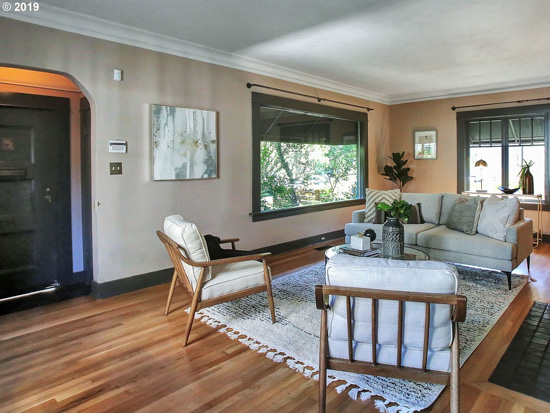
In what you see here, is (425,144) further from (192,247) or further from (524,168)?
(192,247)

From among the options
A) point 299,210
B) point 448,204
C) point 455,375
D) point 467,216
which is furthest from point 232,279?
point 448,204

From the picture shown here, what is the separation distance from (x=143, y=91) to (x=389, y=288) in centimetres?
333

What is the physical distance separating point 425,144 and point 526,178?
1.85 m

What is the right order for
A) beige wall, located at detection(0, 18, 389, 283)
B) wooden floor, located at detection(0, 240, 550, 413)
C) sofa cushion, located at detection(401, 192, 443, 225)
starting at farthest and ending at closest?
1. sofa cushion, located at detection(401, 192, 443, 225)
2. beige wall, located at detection(0, 18, 389, 283)
3. wooden floor, located at detection(0, 240, 550, 413)

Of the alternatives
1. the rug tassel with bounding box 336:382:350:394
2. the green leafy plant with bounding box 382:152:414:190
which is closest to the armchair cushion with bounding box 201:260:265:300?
the rug tassel with bounding box 336:382:350:394

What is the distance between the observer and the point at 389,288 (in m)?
1.68

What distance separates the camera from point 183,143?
420 centimetres

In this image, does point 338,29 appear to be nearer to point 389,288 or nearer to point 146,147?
point 146,147

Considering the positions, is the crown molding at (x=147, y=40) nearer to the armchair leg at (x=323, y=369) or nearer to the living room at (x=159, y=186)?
the living room at (x=159, y=186)

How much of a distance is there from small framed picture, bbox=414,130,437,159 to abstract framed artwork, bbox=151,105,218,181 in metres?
4.63

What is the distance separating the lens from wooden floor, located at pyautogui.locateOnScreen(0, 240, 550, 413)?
2029 millimetres

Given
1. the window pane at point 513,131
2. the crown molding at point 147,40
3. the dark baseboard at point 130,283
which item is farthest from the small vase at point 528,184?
the dark baseboard at point 130,283

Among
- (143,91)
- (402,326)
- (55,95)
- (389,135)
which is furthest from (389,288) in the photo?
(389,135)

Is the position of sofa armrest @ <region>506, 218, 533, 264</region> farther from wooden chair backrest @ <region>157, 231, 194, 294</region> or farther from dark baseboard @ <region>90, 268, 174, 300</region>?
dark baseboard @ <region>90, 268, 174, 300</region>
